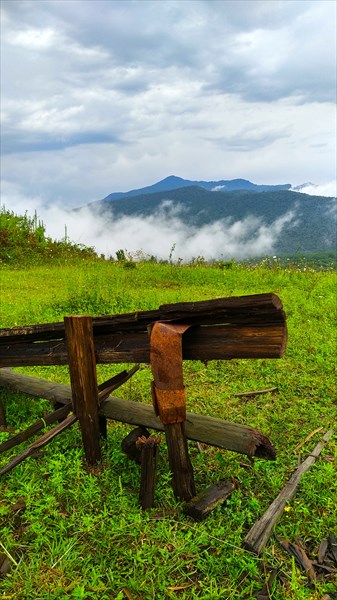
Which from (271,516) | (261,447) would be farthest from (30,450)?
(271,516)

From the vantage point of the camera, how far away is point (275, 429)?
5918 mm

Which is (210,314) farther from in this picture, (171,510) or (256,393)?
(256,393)

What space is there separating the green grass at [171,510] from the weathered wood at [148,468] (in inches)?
4.9

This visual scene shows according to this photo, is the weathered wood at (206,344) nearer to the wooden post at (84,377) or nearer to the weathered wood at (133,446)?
the wooden post at (84,377)

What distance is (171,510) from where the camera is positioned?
4.00 metres

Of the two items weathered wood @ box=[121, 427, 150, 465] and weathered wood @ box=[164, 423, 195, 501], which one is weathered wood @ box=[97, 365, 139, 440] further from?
weathered wood @ box=[164, 423, 195, 501]

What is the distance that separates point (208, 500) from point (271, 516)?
548mm

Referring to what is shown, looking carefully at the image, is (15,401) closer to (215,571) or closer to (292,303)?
(215,571)

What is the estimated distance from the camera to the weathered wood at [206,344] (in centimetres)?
344

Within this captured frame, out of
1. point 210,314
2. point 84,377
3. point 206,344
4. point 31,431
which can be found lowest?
point 31,431

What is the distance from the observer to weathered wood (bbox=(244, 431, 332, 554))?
3.66 metres

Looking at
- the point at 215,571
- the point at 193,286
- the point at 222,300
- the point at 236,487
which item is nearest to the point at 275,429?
the point at 236,487

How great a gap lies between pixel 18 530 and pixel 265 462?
256 cm

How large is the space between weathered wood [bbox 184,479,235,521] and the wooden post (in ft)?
3.73
